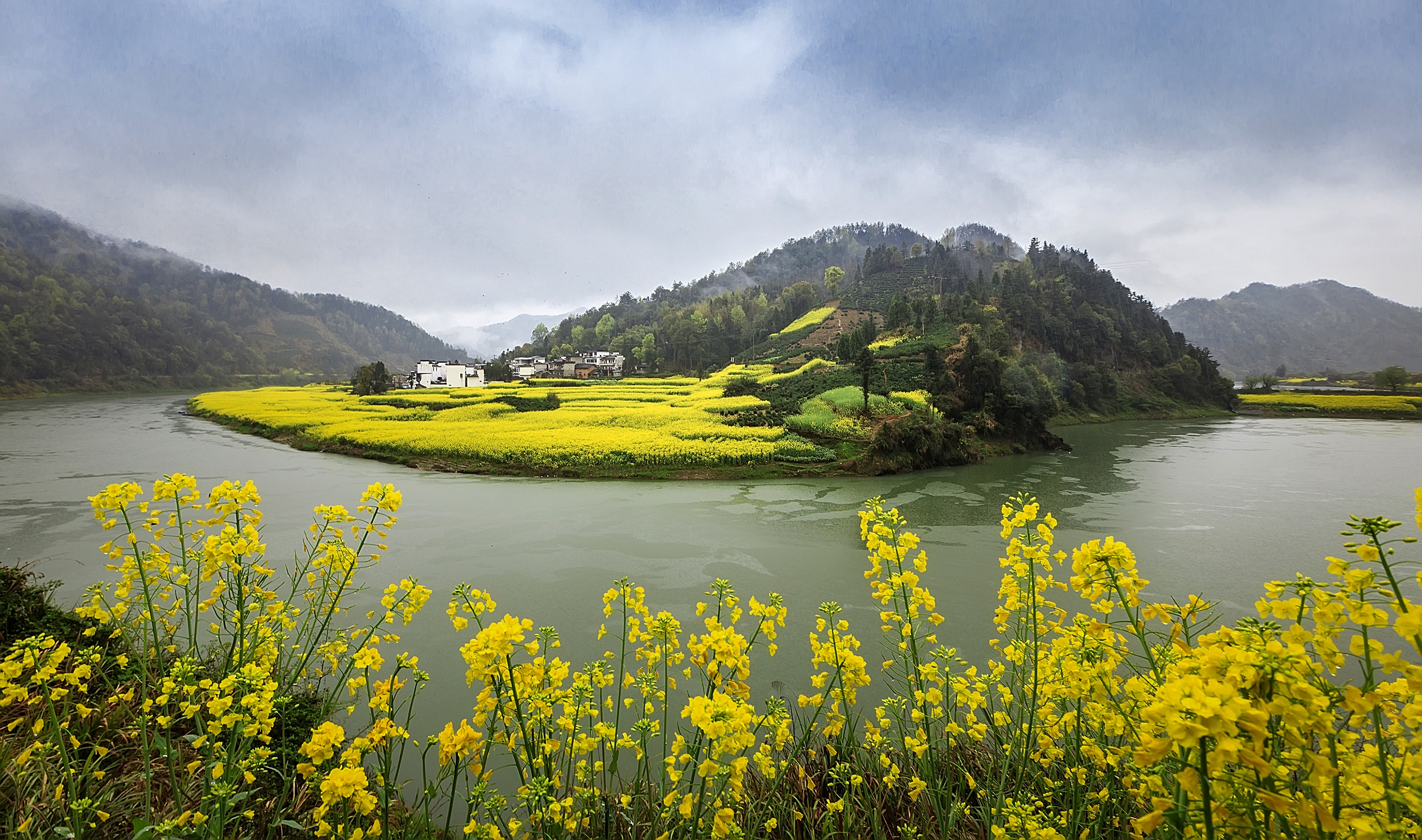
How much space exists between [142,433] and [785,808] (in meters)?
32.1

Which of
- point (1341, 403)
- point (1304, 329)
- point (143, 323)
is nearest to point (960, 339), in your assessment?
point (1341, 403)

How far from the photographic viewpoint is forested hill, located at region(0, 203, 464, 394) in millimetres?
57688

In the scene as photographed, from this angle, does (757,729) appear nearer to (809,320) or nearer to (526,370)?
(809,320)

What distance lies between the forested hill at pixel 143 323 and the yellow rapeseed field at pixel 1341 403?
366 feet

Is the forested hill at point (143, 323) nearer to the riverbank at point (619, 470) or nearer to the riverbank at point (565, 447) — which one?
the riverbank at point (565, 447)

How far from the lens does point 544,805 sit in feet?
7.04

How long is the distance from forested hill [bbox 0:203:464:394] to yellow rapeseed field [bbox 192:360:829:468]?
32.5m

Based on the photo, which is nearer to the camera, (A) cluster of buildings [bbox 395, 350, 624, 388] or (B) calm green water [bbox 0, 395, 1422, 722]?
(B) calm green water [bbox 0, 395, 1422, 722]

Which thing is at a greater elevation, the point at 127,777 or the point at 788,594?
the point at 127,777

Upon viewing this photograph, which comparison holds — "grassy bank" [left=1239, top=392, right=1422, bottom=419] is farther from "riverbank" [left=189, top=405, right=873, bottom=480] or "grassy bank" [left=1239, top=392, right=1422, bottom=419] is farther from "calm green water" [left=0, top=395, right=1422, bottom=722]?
"riverbank" [left=189, top=405, right=873, bottom=480]

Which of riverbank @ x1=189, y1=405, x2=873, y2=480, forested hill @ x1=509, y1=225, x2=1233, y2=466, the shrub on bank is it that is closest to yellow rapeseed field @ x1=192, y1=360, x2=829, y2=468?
Result: riverbank @ x1=189, y1=405, x2=873, y2=480

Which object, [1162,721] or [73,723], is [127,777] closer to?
[73,723]

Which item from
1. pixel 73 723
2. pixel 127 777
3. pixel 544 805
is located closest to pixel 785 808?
pixel 544 805

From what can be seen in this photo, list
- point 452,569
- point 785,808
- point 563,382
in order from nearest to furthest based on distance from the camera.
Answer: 1. point 785,808
2. point 452,569
3. point 563,382
